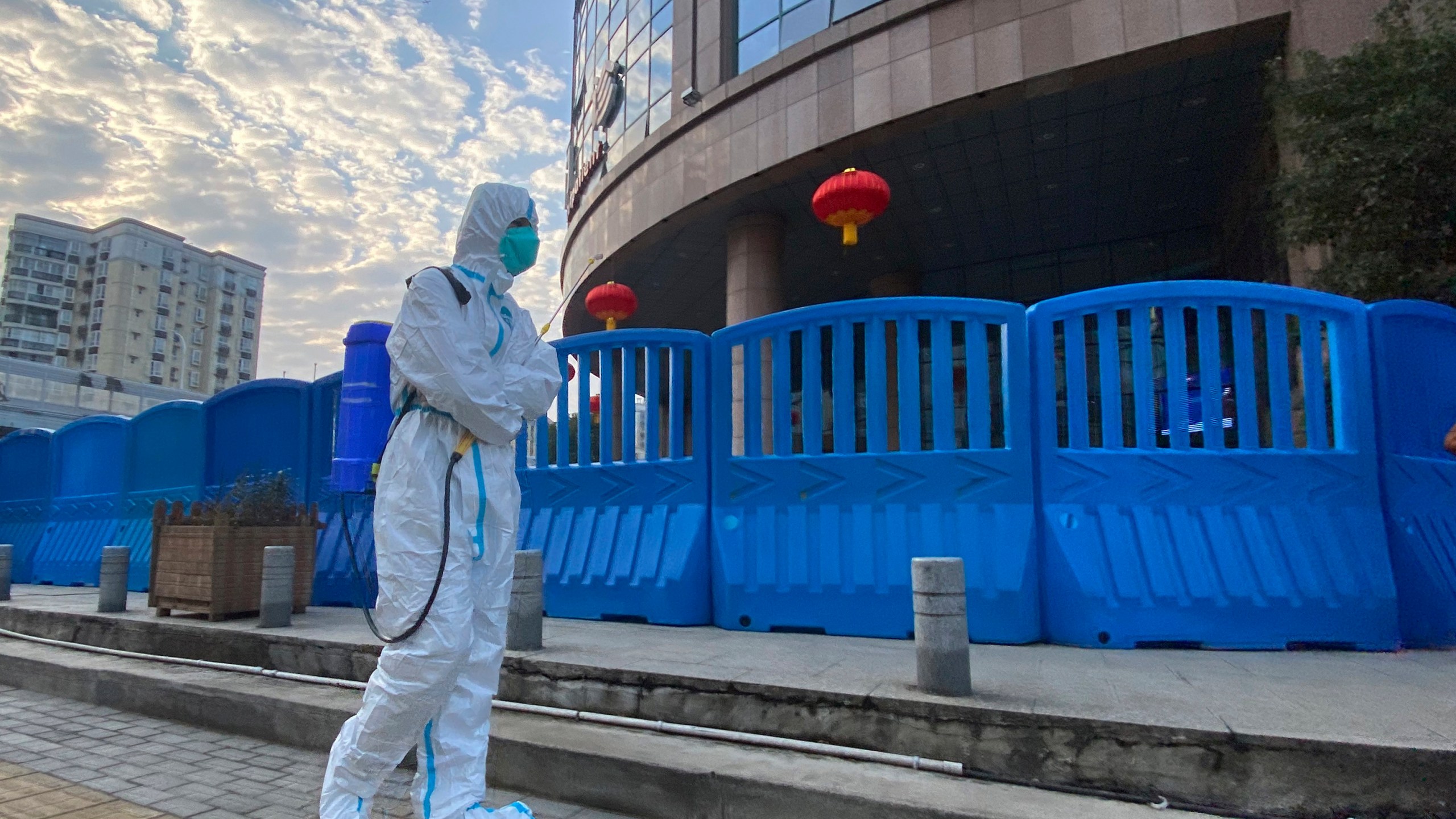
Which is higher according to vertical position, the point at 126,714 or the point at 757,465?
the point at 757,465

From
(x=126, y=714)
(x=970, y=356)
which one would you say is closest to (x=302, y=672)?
(x=126, y=714)

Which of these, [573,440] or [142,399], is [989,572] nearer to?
[573,440]

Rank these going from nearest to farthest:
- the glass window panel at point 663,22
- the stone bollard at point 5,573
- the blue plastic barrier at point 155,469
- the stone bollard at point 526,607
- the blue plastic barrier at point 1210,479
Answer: the stone bollard at point 526,607, the blue plastic barrier at point 1210,479, the stone bollard at point 5,573, the blue plastic barrier at point 155,469, the glass window panel at point 663,22

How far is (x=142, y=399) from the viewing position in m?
39.3

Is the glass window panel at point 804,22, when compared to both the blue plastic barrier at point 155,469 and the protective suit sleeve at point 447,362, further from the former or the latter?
the protective suit sleeve at point 447,362

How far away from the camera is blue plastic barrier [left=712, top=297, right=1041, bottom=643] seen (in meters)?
4.73

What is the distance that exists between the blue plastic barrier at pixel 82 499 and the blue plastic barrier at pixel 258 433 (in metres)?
2.13

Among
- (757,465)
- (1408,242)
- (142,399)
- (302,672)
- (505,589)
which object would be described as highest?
(142,399)

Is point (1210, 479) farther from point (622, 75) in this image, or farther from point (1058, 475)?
point (622, 75)

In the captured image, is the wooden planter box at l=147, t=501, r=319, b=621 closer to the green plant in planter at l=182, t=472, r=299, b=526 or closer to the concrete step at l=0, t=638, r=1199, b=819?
the green plant in planter at l=182, t=472, r=299, b=526

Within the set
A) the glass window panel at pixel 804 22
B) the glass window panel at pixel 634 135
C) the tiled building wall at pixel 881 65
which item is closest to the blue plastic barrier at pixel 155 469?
the tiled building wall at pixel 881 65

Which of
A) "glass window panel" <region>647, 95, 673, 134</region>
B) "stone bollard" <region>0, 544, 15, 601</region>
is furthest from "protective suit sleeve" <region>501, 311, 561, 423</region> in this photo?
"glass window panel" <region>647, 95, 673, 134</region>

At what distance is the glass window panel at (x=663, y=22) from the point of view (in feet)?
61.6

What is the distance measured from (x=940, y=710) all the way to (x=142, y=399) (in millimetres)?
47270
